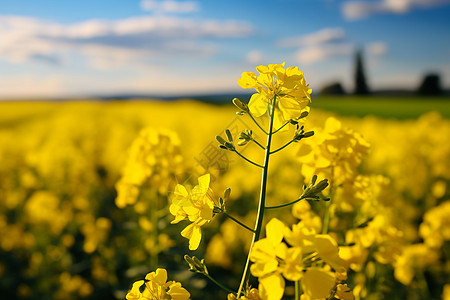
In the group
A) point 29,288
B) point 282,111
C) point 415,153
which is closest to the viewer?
point 282,111

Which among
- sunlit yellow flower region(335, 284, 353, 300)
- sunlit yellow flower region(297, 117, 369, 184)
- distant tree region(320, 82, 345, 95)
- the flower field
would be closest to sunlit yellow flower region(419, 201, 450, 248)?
the flower field

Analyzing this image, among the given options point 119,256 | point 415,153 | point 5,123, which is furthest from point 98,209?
point 5,123

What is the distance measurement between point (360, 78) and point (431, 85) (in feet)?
25.2

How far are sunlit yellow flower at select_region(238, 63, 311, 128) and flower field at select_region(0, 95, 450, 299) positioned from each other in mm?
43

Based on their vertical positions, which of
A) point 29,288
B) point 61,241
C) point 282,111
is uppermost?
point 282,111

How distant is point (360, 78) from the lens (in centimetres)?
4059

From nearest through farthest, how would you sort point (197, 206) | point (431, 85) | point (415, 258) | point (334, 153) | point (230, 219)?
point (197, 206) → point (334, 153) → point (415, 258) → point (230, 219) → point (431, 85)

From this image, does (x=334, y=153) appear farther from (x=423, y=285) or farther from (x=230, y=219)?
(x=230, y=219)

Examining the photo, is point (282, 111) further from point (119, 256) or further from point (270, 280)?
point (119, 256)

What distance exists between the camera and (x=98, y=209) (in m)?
5.98

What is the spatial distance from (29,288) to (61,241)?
2.26 ft

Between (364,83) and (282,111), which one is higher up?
(364,83)

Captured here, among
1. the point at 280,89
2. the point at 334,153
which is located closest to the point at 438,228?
the point at 334,153

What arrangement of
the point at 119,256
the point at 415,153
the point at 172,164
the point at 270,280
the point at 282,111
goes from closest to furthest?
the point at 270,280 → the point at 282,111 → the point at 172,164 → the point at 119,256 → the point at 415,153
